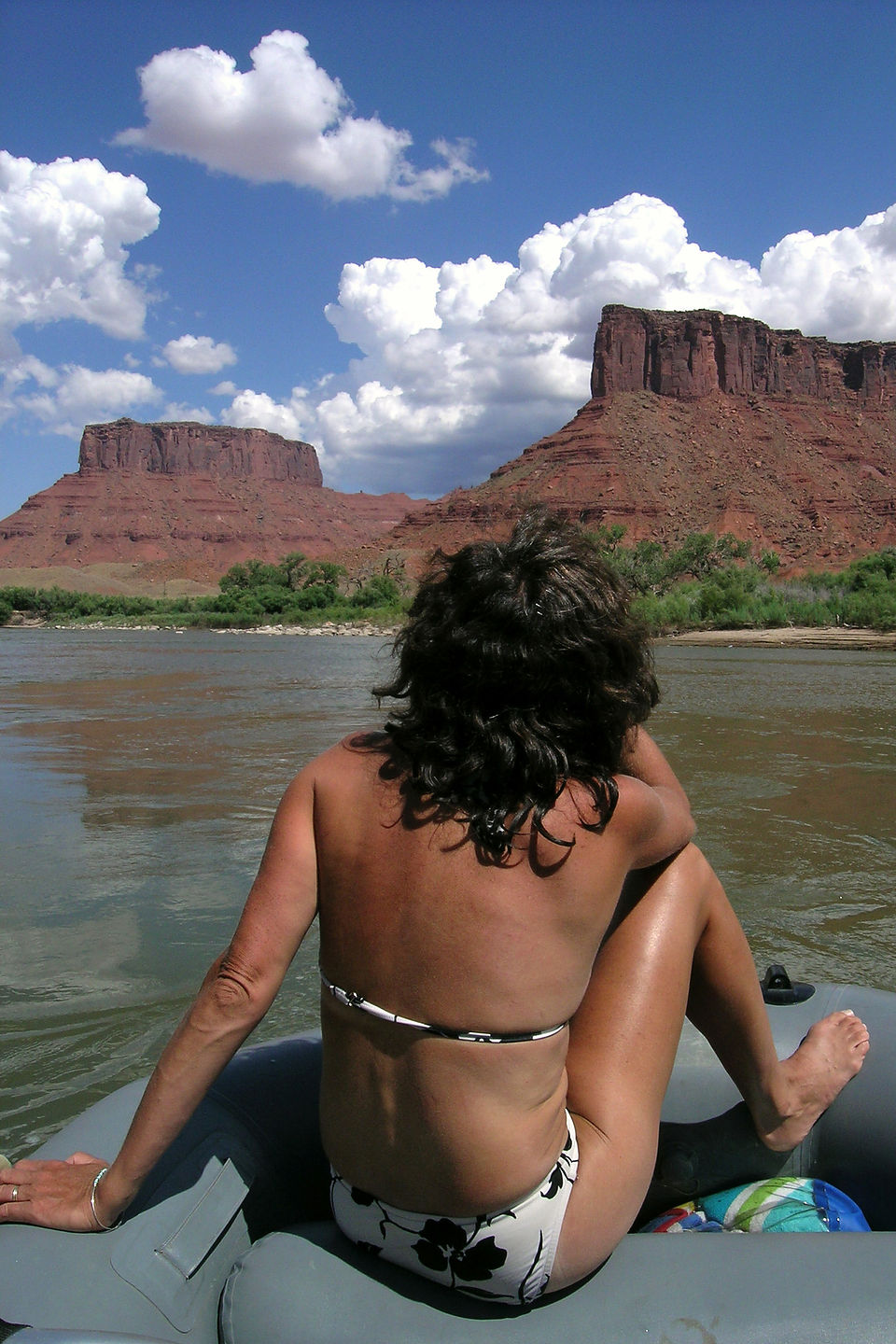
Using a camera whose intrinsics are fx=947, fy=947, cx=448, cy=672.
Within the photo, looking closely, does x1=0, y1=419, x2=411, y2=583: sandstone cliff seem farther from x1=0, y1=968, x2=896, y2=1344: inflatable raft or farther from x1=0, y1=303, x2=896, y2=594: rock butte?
x1=0, y1=968, x2=896, y2=1344: inflatable raft

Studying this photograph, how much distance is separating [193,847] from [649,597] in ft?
154

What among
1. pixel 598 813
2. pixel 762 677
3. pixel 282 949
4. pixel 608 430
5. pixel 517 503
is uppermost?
pixel 608 430

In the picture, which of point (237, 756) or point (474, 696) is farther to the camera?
point (237, 756)

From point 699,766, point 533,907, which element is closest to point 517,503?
point 533,907

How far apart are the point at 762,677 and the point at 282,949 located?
63.4ft

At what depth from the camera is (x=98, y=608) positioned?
8800 cm

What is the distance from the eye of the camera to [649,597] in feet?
166

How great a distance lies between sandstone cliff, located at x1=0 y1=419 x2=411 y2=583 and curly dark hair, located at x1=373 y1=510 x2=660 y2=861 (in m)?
149

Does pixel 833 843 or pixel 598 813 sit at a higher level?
pixel 598 813

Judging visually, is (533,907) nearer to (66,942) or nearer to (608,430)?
(66,942)

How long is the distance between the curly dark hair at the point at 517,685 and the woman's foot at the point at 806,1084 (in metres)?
0.81

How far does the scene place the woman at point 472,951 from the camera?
1271 mm

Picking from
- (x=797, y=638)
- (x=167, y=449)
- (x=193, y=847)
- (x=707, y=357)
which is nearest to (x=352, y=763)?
(x=193, y=847)

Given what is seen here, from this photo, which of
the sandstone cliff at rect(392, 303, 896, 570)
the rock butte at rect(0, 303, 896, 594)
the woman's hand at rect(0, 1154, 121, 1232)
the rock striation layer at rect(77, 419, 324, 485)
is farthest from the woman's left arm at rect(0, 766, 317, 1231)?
the rock striation layer at rect(77, 419, 324, 485)
